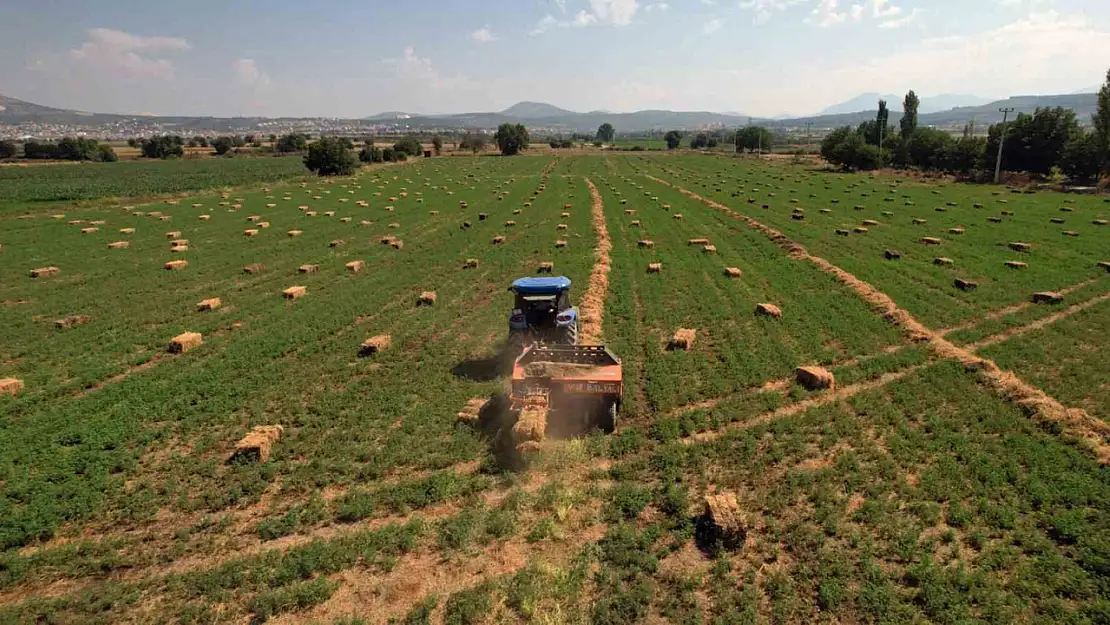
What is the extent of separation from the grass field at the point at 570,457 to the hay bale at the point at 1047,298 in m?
0.36

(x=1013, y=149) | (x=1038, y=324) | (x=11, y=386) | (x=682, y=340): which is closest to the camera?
(x=11, y=386)

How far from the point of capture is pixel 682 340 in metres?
15.9

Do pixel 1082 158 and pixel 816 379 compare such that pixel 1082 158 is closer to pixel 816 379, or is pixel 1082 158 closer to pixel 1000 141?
pixel 1000 141

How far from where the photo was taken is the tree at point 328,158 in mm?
73875

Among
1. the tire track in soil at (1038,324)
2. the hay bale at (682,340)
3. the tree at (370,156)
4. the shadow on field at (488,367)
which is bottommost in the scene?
the shadow on field at (488,367)

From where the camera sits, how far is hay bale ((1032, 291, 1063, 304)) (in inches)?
748

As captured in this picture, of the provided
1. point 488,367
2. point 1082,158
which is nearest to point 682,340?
point 488,367

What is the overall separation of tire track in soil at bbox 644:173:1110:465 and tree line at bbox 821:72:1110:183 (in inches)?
2409

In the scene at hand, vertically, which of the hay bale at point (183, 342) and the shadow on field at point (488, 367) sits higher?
the hay bale at point (183, 342)

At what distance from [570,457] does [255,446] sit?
6166 mm

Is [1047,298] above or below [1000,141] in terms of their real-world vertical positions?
below

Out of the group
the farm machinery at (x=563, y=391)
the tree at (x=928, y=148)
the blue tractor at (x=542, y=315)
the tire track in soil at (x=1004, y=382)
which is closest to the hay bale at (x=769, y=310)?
the tire track in soil at (x=1004, y=382)

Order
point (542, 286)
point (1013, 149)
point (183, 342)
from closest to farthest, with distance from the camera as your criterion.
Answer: point (542, 286) → point (183, 342) → point (1013, 149)

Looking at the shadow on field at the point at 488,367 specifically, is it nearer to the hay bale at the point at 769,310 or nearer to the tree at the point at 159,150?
the hay bale at the point at 769,310
